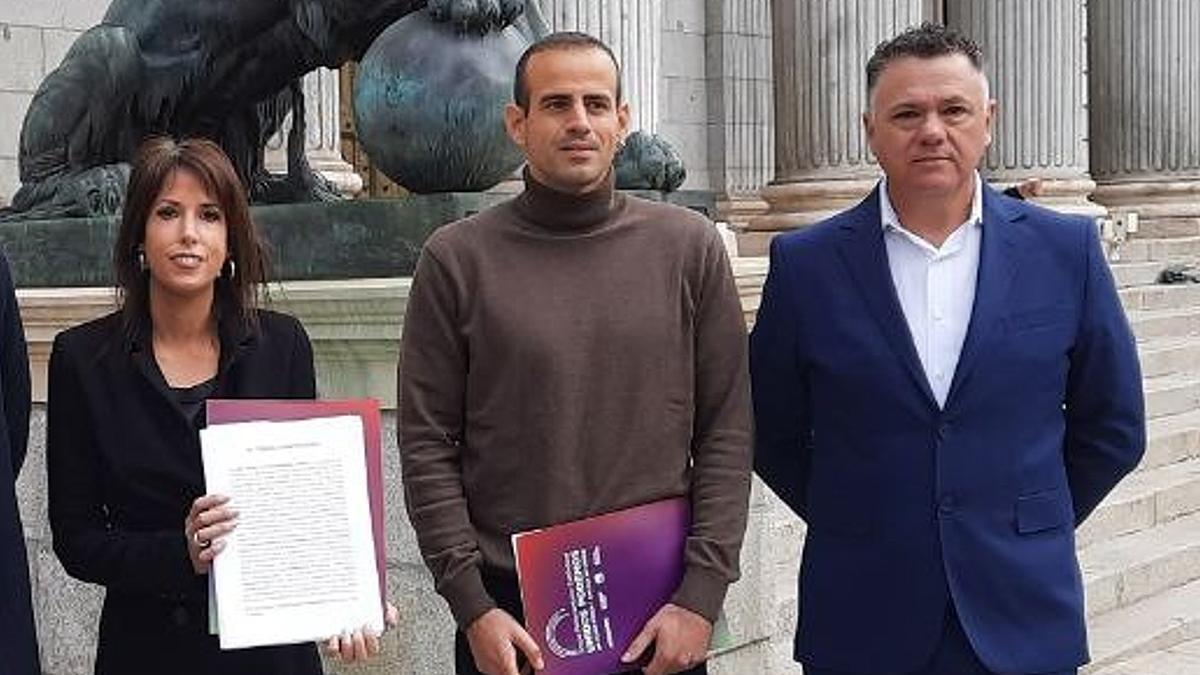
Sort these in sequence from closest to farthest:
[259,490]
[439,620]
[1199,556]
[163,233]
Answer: [259,490]
[163,233]
[439,620]
[1199,556]

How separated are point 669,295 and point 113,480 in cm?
108

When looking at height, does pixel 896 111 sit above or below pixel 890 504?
above

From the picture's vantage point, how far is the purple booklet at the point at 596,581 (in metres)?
2.96

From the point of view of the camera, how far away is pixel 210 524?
2.92 meters

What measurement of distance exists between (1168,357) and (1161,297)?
2463 mm

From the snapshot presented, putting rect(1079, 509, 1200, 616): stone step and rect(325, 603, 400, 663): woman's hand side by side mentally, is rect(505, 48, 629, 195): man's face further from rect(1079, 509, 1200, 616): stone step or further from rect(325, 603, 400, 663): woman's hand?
rect(1079, 509, 1200, 616): stone step

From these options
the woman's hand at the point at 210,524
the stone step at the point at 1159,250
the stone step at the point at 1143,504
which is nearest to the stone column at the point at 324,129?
the stone step at the point at 1143,504

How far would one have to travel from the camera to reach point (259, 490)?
2951 millimetres

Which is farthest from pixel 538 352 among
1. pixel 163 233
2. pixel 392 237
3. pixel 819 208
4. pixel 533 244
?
pixel 819 208

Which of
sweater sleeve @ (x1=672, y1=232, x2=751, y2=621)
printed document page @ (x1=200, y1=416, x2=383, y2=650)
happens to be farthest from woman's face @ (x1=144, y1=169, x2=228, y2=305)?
sweater sleeve @ (x1=672, y1=232, x2=751, y2=621)

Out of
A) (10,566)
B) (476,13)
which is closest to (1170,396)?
(476,13)

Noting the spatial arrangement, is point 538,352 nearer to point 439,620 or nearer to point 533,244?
point 533,244

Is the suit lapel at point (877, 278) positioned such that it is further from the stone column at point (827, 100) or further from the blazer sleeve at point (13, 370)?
the stone column at point (827, 100)

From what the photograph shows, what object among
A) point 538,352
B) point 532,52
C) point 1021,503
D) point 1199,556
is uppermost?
point 532,52
